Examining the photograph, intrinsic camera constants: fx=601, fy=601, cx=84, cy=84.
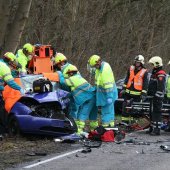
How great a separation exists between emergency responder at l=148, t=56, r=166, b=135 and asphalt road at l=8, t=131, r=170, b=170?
2.24 metres

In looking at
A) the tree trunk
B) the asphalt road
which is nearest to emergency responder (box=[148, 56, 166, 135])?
the asphalt road

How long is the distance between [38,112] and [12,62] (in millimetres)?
1725

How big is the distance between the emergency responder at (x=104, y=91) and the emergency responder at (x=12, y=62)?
177 centimetres

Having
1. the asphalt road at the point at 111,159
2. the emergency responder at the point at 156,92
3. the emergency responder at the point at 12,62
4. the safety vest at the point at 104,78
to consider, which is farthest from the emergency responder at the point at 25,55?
the asphalt road at the point at 111,159

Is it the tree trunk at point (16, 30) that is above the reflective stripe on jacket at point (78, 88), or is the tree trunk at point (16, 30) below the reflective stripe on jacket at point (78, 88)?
above

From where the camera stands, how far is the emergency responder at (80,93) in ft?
43.5

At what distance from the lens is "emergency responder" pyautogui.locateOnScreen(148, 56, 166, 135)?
1423cm

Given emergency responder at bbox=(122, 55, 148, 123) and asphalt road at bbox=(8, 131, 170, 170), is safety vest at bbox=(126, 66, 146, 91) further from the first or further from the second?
asphalt road at bbox=(8, 131, 170, 170)

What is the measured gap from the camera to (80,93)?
523 inches

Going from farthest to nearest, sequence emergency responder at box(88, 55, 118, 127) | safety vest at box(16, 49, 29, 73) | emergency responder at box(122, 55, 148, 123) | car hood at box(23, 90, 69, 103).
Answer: emergency responder at box(122, 55, 148, 123) < safety vest at box(16, 49, 29, 73) < emergency responder at box(88, 55, 118, 127) < car hood at box(23, 90, 69, 103)

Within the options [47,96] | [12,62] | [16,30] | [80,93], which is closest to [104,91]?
[80,93]

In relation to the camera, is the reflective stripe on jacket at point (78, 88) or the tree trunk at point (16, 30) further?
the tree trunk at point (16, 30)

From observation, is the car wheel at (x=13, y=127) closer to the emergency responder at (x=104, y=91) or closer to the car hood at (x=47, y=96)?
the car hood at (x=47, y=96)

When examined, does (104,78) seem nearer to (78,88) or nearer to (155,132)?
(78,88)
